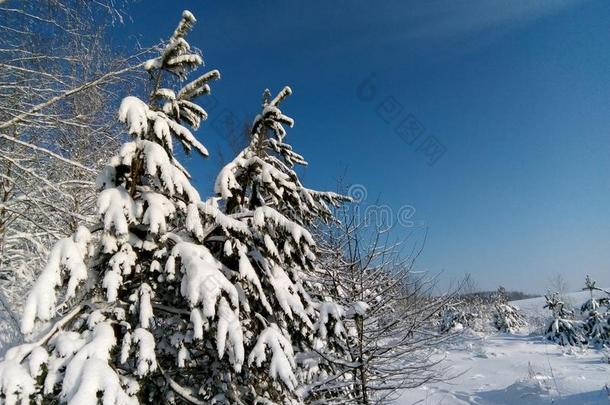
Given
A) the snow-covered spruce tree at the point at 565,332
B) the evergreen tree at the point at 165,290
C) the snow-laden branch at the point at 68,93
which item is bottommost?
the snow-covered spruce tree at the point at 565,332

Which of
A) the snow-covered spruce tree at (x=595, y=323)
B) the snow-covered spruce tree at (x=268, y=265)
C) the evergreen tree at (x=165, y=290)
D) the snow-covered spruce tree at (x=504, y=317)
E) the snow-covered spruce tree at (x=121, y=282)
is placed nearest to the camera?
the snow-covered spruce tree at (x=121, y=282)

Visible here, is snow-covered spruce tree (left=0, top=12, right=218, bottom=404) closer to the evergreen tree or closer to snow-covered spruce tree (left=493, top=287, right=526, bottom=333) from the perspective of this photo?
the evergreen tree

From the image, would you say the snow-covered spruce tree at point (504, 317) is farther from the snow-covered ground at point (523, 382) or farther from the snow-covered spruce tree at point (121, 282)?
the snow-covered spruce tree at point (121, 282)

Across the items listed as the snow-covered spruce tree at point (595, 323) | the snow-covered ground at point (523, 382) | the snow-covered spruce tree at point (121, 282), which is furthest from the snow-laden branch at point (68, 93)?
the snow-covered spruce tree at point (595, 323)

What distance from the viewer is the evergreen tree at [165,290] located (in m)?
2.72

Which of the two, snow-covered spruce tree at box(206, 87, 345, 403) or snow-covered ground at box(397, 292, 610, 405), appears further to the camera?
snow-covered ground at box(397, 292, 610, 405)

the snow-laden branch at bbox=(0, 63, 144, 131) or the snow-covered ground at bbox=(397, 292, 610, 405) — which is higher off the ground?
the snow-laden branch at bbox=(0, 63, 144, 131)

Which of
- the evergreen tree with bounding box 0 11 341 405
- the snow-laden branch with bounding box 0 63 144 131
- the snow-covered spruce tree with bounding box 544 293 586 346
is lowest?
the snow-covered spruce tree with bounding box 544 293 586 346

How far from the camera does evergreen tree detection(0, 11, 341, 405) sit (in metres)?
2.72

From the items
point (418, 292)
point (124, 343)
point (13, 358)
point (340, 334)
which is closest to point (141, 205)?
point (124, 343)

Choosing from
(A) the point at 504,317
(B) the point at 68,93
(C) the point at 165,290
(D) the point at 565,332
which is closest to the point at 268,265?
(C) the point at 165,290

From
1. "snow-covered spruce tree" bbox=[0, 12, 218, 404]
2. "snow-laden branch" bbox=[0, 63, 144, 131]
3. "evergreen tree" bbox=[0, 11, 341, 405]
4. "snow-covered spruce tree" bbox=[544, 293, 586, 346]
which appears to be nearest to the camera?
"snow-covered spruce tree" bbox=[0, 12, 218, 404]

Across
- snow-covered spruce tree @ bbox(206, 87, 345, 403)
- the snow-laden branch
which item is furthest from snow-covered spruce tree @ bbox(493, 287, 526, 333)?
the snow-laden branch

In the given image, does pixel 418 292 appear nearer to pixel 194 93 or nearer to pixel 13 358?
pixel 194 93
